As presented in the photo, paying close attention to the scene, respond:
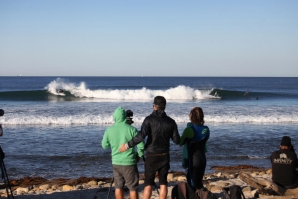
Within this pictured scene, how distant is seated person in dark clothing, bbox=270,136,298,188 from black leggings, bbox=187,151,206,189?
1314 millimetres

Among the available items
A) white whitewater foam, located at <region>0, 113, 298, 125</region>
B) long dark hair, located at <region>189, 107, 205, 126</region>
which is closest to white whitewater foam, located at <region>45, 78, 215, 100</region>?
white whitewater foam, located at <region>0, 113, 298, 125</region>

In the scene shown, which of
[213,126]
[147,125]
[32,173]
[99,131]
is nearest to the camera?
[147,125]

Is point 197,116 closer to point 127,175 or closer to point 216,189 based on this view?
point 127,175

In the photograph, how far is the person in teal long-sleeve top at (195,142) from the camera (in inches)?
222

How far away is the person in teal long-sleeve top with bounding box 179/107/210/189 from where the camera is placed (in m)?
5.63

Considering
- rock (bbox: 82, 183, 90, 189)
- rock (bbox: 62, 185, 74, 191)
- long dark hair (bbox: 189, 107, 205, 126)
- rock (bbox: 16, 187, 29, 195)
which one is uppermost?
long dark hair (bbox: 189, 107, 205, 126)

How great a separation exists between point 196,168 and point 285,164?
5.03ft

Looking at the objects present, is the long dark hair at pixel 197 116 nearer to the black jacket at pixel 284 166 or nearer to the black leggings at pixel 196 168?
the black leggings at pixel 196 168

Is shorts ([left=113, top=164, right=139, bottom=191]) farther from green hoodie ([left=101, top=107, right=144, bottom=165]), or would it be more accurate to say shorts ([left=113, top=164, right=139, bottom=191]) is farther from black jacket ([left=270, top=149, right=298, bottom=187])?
black jacket ([left=270, top=149, right=298, bottom=187])

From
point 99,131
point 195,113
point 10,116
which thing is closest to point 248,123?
point 99,131

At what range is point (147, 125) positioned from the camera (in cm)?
545

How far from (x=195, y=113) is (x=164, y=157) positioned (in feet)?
2.39

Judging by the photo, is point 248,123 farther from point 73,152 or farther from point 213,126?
point 73,152

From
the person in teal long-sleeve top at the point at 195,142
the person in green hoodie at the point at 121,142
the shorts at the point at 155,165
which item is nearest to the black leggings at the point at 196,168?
the person in teal long-sleeve top at the point at 195,142
